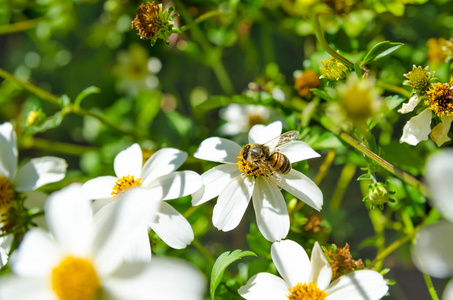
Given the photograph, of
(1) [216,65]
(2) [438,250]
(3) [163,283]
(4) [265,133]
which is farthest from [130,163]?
(1) [216,65]

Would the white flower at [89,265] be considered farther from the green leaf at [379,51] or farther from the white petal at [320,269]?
the green leaf at [379,51]

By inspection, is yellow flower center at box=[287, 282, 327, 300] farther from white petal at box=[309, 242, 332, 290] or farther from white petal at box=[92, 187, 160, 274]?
white petal at box=[92, 187, 160, 274]

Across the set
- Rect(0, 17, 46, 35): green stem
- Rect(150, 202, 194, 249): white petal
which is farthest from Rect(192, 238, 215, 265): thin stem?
Rect(0, 17, 46, 35): green stem

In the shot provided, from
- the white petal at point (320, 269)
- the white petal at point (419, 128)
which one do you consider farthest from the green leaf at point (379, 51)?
the white petal at point (320, 269)

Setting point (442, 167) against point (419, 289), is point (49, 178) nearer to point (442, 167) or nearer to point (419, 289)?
point (442, 167)

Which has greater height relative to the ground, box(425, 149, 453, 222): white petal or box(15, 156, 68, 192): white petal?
box(425, 149, 453, 222): white petal

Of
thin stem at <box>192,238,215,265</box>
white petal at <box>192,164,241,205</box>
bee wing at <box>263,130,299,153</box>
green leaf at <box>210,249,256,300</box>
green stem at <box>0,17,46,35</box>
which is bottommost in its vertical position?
thin stem at <box>192,238,215,265</box>
